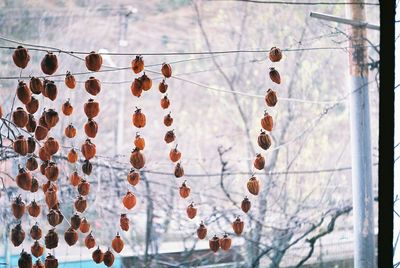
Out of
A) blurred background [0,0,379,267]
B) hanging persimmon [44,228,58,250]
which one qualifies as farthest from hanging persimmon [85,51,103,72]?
blurred background [0,0,379,267]

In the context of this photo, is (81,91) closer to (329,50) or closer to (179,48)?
(179,48)

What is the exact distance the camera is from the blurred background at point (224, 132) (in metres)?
2.20

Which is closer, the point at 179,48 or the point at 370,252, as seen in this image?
the point at 370,252

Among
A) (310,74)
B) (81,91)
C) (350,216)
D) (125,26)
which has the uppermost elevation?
(125,26)

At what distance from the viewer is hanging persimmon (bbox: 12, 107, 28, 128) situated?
130 cm

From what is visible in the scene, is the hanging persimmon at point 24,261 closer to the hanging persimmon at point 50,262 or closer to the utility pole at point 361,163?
the hanging persimmon at point 50,262

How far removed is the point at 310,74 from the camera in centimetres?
244

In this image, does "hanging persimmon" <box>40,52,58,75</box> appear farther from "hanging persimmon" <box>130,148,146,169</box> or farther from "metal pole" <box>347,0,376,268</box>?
"metal pole" <box>347,0,376,268</box>

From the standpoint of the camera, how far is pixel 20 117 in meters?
1.30

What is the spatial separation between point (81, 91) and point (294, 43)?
3.07ft

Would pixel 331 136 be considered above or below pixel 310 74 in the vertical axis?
below

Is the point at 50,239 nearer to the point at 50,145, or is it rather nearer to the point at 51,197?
the point at 51,197

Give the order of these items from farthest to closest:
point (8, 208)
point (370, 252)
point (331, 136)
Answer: point (331, 136) → point (370, 252) → point (8, 208)

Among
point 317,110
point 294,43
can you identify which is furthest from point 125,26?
point 317,110
